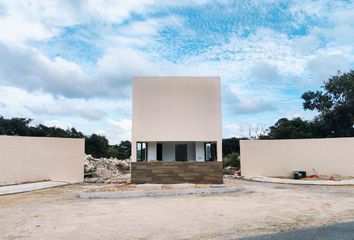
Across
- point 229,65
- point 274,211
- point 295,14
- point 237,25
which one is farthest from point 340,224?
point 229,65

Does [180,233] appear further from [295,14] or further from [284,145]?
[284,145]

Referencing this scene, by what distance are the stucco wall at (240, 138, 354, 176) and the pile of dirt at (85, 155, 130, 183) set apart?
28.0ft

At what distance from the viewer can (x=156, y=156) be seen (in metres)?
20.9

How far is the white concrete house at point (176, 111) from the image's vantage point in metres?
19.5

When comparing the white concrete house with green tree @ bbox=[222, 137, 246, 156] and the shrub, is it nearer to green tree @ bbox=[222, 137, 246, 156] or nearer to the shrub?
the shrub

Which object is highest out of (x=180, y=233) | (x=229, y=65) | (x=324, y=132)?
(x=229, y=65)

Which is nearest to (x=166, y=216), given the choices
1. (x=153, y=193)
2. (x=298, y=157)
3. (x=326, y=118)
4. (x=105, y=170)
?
(x=153, y=193)

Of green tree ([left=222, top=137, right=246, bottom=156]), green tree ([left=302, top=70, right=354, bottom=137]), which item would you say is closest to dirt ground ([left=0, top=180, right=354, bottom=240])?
green tree ([left=302, top=70, right=354, bottom=137])

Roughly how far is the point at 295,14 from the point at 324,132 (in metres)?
20.9

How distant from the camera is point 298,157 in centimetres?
2120

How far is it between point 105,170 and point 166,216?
1889cm

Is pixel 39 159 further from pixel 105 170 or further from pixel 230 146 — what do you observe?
pixel 230 146

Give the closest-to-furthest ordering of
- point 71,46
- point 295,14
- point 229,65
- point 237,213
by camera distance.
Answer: point 237,213 < point 295,14 < point 71,46 < point 229,65

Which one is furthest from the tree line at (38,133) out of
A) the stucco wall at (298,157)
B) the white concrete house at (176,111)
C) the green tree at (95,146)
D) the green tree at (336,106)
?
the green tree at (336,106)
